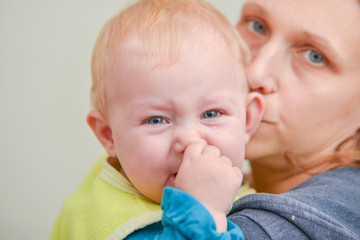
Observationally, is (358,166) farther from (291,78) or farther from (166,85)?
(166,85)

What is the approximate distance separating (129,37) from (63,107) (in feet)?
5.01

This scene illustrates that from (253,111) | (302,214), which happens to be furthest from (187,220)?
(253,111)

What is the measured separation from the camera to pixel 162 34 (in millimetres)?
1188

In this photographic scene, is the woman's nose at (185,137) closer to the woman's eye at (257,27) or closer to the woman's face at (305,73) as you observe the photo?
the woman's face at (305,73)

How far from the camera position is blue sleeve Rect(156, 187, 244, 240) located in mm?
954

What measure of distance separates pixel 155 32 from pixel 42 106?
1.55 metres

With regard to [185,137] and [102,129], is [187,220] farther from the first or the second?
[102,129]

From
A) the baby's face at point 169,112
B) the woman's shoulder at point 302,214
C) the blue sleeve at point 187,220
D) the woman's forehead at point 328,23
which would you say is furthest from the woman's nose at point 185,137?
the woman's forehead at point 328,23

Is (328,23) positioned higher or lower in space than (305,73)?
higher

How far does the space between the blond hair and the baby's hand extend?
0.26m

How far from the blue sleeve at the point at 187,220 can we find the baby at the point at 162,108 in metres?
0.03

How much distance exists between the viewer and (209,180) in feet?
3.45

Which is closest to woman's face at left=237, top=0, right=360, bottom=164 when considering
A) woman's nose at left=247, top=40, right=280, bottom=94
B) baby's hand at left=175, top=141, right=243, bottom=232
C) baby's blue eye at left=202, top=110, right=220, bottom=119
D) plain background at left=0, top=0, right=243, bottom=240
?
woman's nose at left=247, top=40, right=280, bottom=94

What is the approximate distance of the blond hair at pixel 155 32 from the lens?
3.87 ft
